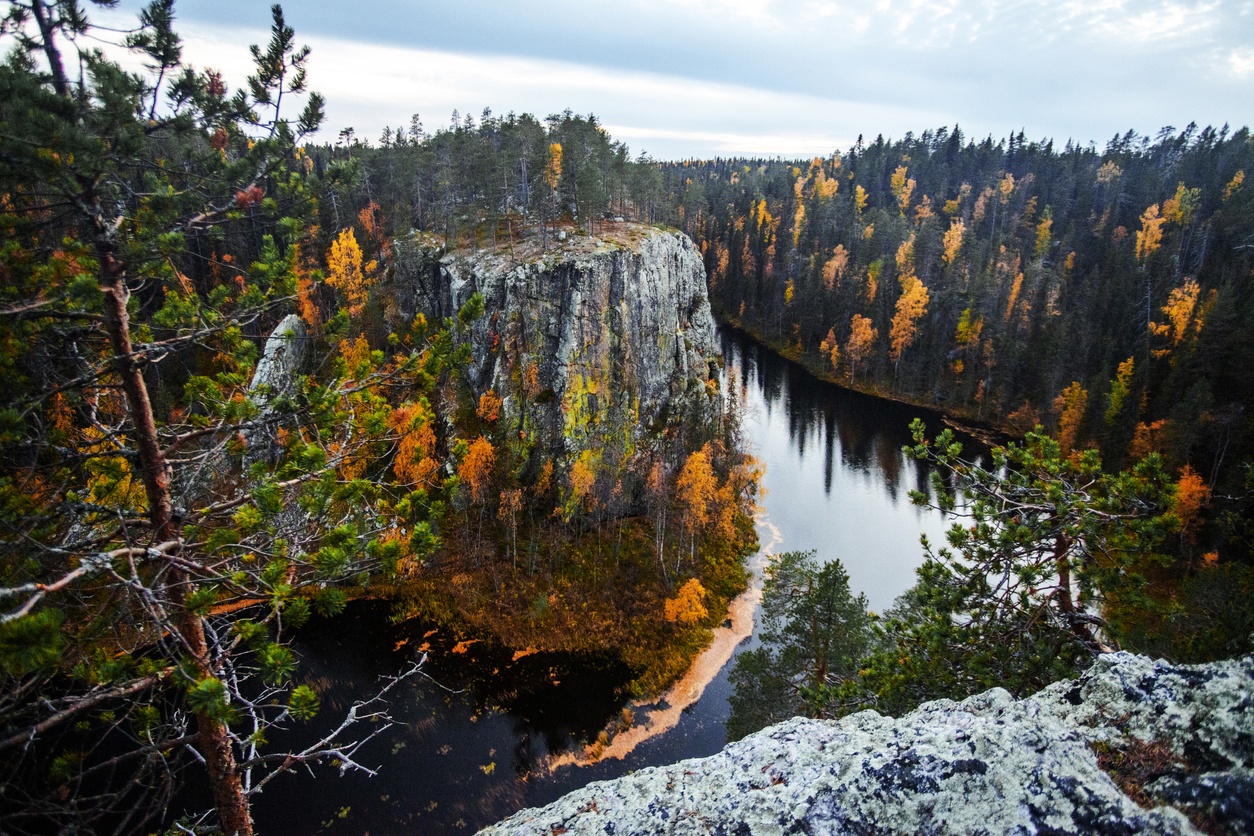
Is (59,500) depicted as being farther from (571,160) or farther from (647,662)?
(571,160)

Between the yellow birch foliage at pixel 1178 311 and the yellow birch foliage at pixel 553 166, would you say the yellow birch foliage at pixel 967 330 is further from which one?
the yellow birch foliage at pixel 553 166

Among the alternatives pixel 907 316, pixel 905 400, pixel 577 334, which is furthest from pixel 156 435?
pixel 907 316

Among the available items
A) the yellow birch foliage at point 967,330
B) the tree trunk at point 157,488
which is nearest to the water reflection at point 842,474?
the yellow birch foliage at point 967,330

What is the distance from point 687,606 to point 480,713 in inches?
422

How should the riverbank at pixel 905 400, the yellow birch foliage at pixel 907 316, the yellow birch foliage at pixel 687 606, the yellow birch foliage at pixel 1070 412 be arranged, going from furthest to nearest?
the yellow birch foliage at pixel 907 316 → the riverbank at pixel 905 400 → the yellow birch foliage at pixel 1070 412 → the yellow birch foliage at pixel 687 606

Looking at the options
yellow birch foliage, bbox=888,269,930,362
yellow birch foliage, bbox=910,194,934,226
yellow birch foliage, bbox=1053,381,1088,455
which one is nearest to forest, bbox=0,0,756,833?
yellow birch foliage, bbox=1053,381,1088,455

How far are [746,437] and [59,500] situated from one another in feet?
163

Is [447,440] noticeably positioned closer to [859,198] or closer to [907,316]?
[907,316]

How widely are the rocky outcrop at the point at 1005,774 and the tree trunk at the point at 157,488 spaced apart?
322 cm

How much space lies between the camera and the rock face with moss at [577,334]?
3691cm

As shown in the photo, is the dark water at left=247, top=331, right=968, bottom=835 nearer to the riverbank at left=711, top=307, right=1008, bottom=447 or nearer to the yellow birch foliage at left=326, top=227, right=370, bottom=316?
the riverbank at left=711, top=307, right=1008, bottom=447

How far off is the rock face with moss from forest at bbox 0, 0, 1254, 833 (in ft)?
4.17

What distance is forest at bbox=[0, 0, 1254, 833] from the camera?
484cm

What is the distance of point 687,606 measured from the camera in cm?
2834
